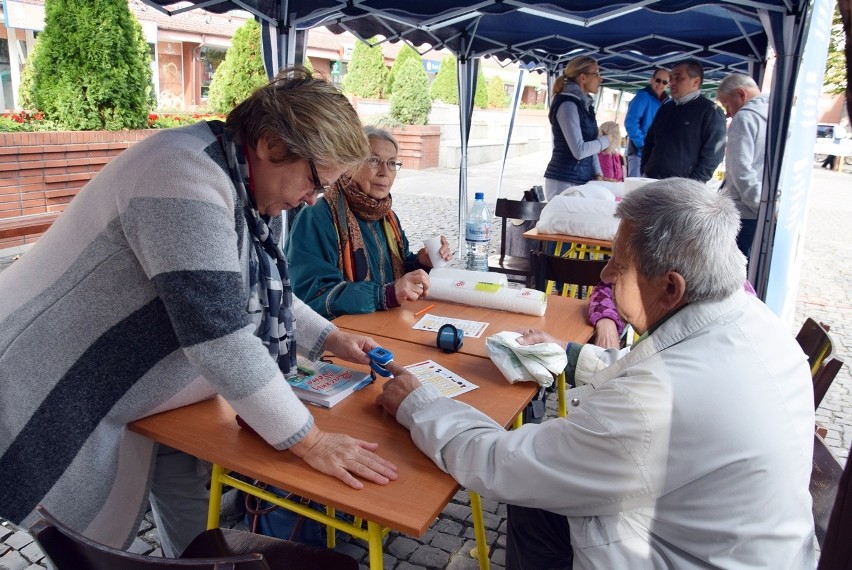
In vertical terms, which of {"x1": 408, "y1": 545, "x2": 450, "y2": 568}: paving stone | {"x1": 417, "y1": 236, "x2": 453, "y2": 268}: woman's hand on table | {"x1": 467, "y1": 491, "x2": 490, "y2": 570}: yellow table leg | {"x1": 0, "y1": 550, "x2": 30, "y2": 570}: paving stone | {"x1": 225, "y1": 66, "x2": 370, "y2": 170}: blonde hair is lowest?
{"x1": 0, "y1": 550, "x2": 30, "y2": 570}: paving stone

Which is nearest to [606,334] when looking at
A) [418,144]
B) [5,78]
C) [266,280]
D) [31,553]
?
[266,280]

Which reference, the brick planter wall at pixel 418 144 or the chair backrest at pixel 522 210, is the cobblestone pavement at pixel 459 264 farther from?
the chair backrest at pixel 522 210

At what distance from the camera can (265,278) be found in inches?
64.6

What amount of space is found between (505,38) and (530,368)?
22.6ft

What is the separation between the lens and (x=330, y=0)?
516 cm

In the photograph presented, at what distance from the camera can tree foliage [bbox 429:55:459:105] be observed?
74.8ft

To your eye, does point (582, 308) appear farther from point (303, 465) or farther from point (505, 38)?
point (505, 38)

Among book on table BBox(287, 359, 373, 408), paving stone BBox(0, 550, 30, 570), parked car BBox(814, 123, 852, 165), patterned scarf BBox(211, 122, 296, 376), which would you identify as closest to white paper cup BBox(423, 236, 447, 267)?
book on table BBox(287, 359, 373, 408)

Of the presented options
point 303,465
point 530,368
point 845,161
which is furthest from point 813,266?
point 845,161

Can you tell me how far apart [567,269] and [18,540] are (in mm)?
2645

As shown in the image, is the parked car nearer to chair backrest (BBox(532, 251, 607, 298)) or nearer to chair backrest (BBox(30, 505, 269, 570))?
chair backrest (BBox(532, 251, 607, 298))

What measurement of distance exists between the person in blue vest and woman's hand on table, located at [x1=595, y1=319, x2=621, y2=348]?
348 cm

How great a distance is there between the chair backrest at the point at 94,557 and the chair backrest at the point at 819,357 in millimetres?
1490

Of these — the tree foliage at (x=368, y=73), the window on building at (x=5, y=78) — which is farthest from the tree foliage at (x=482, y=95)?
the window on building at (x=5, y=78)
